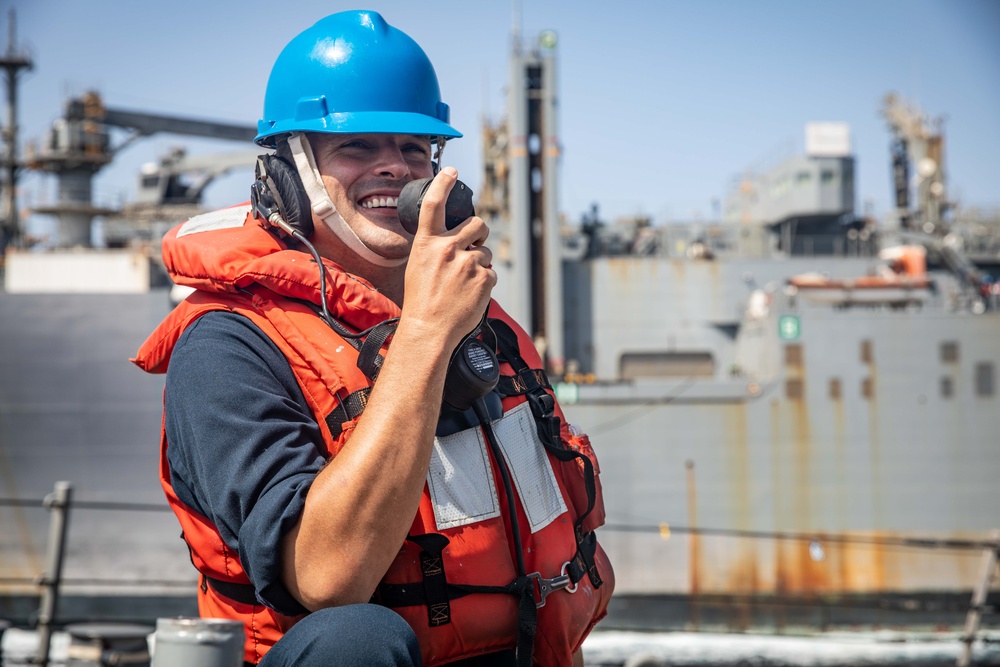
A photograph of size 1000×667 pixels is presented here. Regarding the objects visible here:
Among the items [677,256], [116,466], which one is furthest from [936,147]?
[116,466]

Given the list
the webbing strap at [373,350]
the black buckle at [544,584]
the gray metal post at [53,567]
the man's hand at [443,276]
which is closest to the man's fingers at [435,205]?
the man's hand at [443,276]

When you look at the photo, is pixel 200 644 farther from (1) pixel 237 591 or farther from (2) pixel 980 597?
(2) pixel 980 597

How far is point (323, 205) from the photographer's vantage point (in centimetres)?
153

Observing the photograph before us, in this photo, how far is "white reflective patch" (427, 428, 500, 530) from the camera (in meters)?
1.35

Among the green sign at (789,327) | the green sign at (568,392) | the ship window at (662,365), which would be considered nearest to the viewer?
the green sign at (568,392)

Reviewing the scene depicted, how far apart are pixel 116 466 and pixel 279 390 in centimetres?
1185

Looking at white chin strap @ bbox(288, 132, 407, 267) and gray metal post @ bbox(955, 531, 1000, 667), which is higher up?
white chin strap @ bbox(288, 132, 407, 267)

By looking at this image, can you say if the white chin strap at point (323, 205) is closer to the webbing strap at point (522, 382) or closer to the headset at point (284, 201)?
the headset at point (284, 201)

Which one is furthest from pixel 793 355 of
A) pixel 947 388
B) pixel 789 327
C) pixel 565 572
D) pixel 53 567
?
pixel 565 572

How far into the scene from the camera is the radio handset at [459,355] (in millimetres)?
1353

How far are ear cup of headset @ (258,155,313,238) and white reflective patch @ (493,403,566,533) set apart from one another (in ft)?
1.64

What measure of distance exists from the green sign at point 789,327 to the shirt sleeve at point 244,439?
11.7m

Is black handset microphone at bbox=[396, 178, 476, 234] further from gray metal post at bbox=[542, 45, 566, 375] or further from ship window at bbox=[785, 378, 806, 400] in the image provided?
gray metal post at bbox=[542, 45, 566, 375]

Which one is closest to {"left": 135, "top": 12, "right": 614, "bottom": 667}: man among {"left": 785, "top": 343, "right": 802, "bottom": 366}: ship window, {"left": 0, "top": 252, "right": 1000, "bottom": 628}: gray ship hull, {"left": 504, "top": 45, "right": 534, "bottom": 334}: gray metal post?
{"left": 0, "top": 252, "right": 1000, "bottom": 628}: gray ship hull
